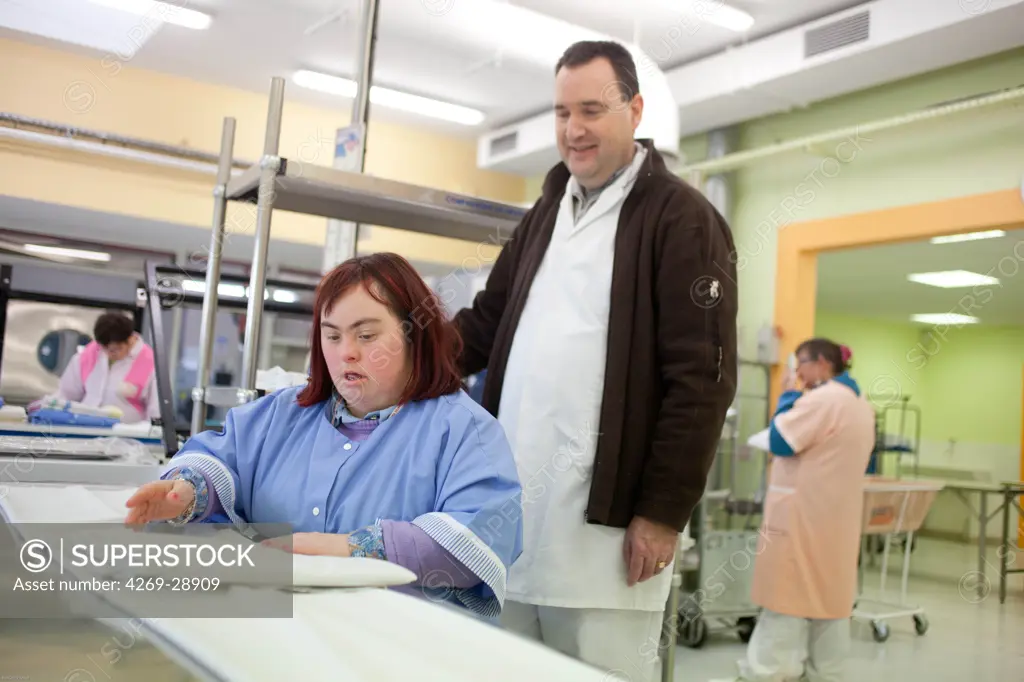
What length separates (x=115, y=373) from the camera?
3816mm

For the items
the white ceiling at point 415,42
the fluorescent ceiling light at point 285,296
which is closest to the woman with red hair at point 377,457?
the fluorescent ceiling light at point 285,296

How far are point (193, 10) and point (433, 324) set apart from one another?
468cm

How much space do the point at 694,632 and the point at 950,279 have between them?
4.75 meters

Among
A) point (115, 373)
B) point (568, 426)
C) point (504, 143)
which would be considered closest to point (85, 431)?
point (115, 373)

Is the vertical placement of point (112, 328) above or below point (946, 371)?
below

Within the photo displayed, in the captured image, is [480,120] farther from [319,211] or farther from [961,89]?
[319,211]

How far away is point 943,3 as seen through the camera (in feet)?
13.6

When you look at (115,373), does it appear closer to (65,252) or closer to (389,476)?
(65,252)

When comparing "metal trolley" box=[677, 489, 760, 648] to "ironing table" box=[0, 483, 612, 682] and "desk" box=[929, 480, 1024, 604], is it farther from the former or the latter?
"ironing table" box=[0, 483, 612, 682]

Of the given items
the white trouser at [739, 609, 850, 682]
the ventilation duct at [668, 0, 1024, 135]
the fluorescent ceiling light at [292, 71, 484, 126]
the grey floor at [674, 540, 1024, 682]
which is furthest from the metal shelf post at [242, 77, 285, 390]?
the fluorescent ceiling light at [292, 71, 484, 126]

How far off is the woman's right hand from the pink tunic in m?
3.36

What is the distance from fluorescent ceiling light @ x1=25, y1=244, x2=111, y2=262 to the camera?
310 centimetres

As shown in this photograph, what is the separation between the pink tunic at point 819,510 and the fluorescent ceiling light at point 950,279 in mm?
3637

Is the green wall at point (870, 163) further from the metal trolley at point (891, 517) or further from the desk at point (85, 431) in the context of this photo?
the desk at point (85, 431)
